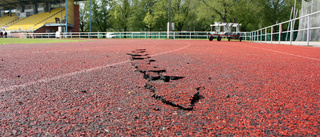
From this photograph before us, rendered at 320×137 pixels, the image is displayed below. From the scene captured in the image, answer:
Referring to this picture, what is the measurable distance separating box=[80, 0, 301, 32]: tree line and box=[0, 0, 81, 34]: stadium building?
513cm

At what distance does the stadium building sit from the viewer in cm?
4166

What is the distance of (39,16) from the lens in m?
46.1

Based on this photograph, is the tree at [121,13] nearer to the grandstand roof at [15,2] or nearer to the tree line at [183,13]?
the tree line at [183,13]

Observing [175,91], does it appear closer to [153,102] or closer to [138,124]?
[153,102]

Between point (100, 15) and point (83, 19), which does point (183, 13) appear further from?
point (83, 19)

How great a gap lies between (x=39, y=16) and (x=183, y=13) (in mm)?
29796

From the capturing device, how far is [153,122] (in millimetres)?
1565

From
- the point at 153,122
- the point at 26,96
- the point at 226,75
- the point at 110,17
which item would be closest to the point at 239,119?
the point at 153,122

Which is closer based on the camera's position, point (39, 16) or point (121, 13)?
point (121, 13)

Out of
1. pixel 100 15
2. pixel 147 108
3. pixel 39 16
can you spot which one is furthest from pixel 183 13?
pixel 147 108

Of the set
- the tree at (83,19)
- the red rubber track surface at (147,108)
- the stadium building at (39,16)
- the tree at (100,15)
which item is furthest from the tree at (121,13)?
the red rubber track surface at (147,108)

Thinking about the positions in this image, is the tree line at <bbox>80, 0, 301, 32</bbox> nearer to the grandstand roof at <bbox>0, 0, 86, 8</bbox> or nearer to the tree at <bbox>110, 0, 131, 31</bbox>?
the tree at <bbox>110, 0, 131, 31</bbox>

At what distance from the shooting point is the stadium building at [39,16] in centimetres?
4166

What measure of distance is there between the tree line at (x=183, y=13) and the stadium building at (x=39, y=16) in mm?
5131
